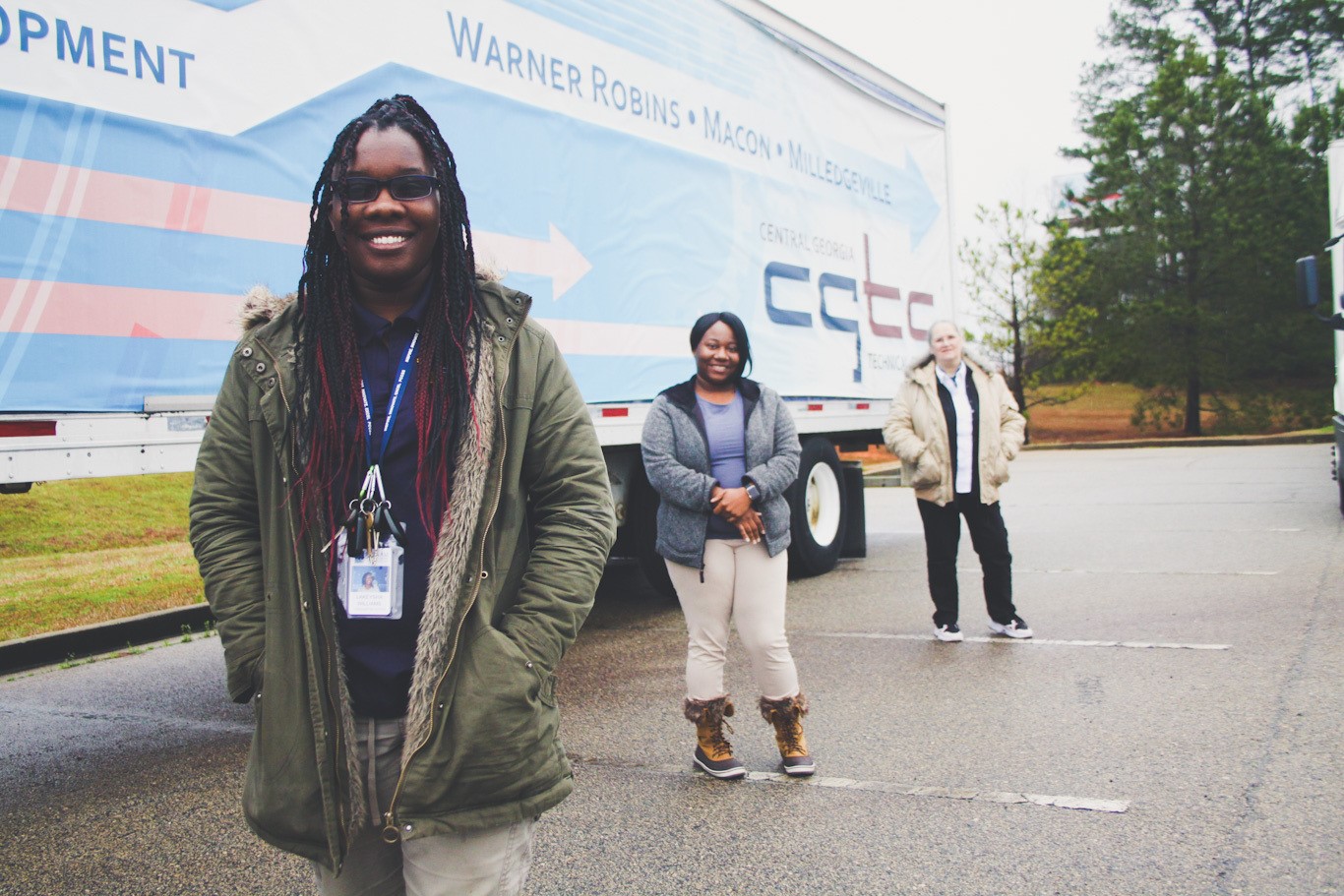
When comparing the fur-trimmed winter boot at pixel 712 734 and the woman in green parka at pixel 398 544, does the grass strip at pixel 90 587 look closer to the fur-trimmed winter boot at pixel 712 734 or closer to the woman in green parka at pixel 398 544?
the fur-trimmed winter boot at pixel 712 734

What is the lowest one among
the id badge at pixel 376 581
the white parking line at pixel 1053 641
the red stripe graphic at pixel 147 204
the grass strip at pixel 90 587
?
the white parking line at pixel 1053 641

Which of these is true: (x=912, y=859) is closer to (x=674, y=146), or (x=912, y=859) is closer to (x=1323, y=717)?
(x=1323, y=717)

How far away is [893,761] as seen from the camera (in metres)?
4.58

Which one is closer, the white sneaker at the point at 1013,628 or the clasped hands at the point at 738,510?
the clasped hands at the point at 738,510

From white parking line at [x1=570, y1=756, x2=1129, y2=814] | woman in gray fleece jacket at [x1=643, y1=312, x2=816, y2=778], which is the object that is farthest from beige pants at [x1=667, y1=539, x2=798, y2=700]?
white parking line at [x1=570, y1=756, x2=1129, y2=814]

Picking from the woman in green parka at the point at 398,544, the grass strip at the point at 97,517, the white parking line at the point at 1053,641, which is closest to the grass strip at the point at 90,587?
the grass strip at the point at 97,517

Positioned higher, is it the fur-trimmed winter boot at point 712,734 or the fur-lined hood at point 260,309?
the fur-lined hood at point 260,309

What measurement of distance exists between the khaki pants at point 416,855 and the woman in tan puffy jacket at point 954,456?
4.84 m

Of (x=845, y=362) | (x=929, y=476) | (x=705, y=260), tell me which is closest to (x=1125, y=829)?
(x=929, y=476)

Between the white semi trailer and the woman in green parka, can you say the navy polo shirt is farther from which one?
the white semi trailer

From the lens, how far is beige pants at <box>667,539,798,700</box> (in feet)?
14.6

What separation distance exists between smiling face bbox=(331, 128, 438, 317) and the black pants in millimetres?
4985

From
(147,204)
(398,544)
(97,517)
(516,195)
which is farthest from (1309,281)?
(97,517)

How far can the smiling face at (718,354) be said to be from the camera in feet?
15.0
